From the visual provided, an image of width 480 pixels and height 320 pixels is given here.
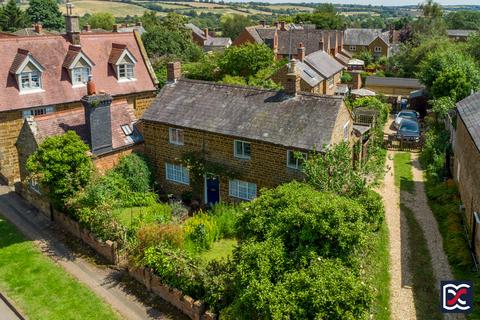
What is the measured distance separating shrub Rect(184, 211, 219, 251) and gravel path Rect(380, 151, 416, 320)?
8.40 meters

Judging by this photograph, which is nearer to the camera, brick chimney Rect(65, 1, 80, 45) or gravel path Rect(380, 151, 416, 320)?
gravel path Rect(380, 151, 416, 320)

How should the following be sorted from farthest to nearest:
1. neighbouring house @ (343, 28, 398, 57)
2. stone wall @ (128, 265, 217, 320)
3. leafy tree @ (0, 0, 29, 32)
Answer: leafy tree @ (0, 0, 29, 32)
neighbouring house @ (343, 28, 398, 57)
stone wall @ (128, 265, 217, 320)

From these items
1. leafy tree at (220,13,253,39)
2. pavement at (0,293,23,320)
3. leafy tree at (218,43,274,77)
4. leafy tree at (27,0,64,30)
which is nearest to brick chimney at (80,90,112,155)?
pavement at (0,293,23,320)

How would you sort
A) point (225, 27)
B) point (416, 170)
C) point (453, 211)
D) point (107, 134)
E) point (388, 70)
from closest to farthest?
point (453, 211) < point (107, 134) < point (416, 170) < point (388, 70) < point (225, 27)

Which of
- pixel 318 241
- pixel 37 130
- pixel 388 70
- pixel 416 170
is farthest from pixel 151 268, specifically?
pixel 388 70

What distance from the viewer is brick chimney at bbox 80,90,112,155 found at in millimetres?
27062

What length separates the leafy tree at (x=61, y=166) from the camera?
77.4 feet

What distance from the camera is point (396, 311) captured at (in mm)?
18375

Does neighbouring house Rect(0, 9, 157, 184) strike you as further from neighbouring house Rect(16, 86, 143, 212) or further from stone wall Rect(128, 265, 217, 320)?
stone wall Rect(128, 265, 217, 320)

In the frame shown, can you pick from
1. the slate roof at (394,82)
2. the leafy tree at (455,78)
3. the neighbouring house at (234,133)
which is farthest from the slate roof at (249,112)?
the slate roof at (394,82)

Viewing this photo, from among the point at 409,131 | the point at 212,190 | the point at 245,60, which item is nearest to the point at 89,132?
the point at 212,190

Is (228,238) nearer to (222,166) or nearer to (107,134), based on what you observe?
(222,166)

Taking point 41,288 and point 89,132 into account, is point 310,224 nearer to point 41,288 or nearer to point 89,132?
point 41,288

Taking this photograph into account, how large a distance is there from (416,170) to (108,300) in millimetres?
24966
